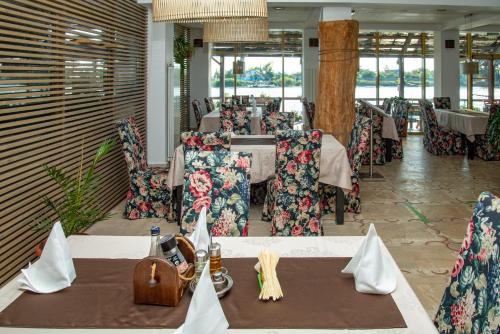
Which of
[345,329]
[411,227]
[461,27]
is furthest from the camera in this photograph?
[461,27]

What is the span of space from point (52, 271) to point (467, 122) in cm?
871

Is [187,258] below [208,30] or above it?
below

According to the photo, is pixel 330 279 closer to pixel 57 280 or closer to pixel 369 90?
pixel 57 280

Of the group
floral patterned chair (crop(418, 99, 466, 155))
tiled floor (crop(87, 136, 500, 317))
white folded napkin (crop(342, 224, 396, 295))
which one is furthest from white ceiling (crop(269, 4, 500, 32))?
white folded napkin (crop(342, 224, 396, 295))

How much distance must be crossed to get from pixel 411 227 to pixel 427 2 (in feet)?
13.7

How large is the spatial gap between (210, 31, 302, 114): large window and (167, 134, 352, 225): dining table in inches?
353

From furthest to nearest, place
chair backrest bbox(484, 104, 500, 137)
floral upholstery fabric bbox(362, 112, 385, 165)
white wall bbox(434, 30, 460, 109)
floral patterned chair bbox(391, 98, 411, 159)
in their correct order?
white wall bbox(434, 30, 460, 109) < floral patterned chair bbox(391, 98, 411, 159) < floral upholstery fabric bbox(362, 112, 385, 165) < chair backrest bbox(484, 104, 500, 137)

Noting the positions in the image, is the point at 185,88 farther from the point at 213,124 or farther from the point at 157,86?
the point at 157,86

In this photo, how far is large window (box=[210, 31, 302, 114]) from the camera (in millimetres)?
14094

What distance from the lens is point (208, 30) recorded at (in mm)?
4254

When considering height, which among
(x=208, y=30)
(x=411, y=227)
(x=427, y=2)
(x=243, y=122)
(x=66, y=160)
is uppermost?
(x=427, y=2)

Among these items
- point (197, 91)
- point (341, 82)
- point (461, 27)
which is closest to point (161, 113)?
point (341, 82)

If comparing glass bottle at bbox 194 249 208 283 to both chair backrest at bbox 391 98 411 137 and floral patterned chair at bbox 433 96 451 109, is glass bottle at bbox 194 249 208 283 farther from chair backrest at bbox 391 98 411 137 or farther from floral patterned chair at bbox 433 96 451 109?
floral patterned chair at bbox 433 96 451 109

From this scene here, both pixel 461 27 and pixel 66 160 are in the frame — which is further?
pixel 461 27
